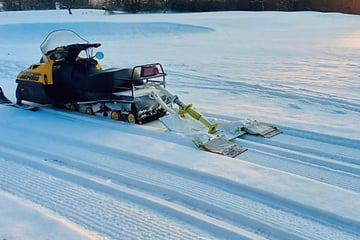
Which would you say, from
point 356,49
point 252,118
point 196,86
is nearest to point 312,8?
point 356,49

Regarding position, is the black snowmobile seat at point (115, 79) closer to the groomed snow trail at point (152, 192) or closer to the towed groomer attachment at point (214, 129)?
the towed groomer attachment at point (214, 129)

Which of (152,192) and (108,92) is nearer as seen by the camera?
(152,192)

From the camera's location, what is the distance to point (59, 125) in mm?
5188

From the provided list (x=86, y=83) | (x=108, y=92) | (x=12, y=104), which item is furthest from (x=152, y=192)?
(x=12, y=104)

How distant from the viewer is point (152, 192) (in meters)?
3.36

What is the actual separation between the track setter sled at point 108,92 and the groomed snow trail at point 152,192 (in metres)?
0.28

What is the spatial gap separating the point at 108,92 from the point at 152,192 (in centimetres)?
225

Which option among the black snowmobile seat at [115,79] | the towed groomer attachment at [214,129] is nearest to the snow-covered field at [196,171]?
the towed groomer attachment at [214,129]

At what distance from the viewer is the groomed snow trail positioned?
9.25ft

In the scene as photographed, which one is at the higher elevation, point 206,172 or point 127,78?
point 127,78

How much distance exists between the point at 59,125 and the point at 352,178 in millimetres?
3337

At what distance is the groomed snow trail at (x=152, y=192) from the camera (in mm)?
2820

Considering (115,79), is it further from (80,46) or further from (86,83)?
(80,46)

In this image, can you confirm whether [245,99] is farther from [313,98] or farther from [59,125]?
[59,125]
